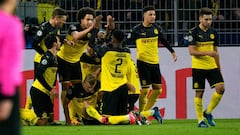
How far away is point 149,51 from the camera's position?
1662 cm

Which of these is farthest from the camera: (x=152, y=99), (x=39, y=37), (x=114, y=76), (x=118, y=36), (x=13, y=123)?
(x=152, y=99)

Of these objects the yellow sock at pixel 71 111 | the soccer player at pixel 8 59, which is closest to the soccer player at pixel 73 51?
the yellow sock at pixel 71 111

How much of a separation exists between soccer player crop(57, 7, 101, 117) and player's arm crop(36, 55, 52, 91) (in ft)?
2.28

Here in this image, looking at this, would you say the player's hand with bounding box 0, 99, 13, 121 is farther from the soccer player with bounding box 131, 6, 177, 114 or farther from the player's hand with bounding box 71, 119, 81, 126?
the soccer player with bounding box 131, 6, 177, 114

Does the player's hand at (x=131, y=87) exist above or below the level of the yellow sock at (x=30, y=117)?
above

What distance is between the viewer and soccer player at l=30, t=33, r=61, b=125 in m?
14.8

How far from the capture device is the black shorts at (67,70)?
1583 centimetres

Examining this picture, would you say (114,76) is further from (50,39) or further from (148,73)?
(148,73)

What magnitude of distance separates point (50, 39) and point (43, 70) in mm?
602

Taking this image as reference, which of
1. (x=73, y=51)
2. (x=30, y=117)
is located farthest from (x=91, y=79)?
(x=30, y=117)

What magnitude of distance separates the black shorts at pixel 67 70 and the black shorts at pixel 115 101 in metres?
1.16

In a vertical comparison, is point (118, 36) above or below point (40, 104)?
above

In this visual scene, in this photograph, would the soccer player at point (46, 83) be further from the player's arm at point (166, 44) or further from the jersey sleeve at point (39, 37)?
the player's arm at point (166, 44)

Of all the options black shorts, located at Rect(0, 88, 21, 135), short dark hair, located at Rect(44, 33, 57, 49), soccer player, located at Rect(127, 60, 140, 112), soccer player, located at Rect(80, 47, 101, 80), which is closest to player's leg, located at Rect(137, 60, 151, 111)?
soccer player, located at Rect(127, 60, 140, 112)
